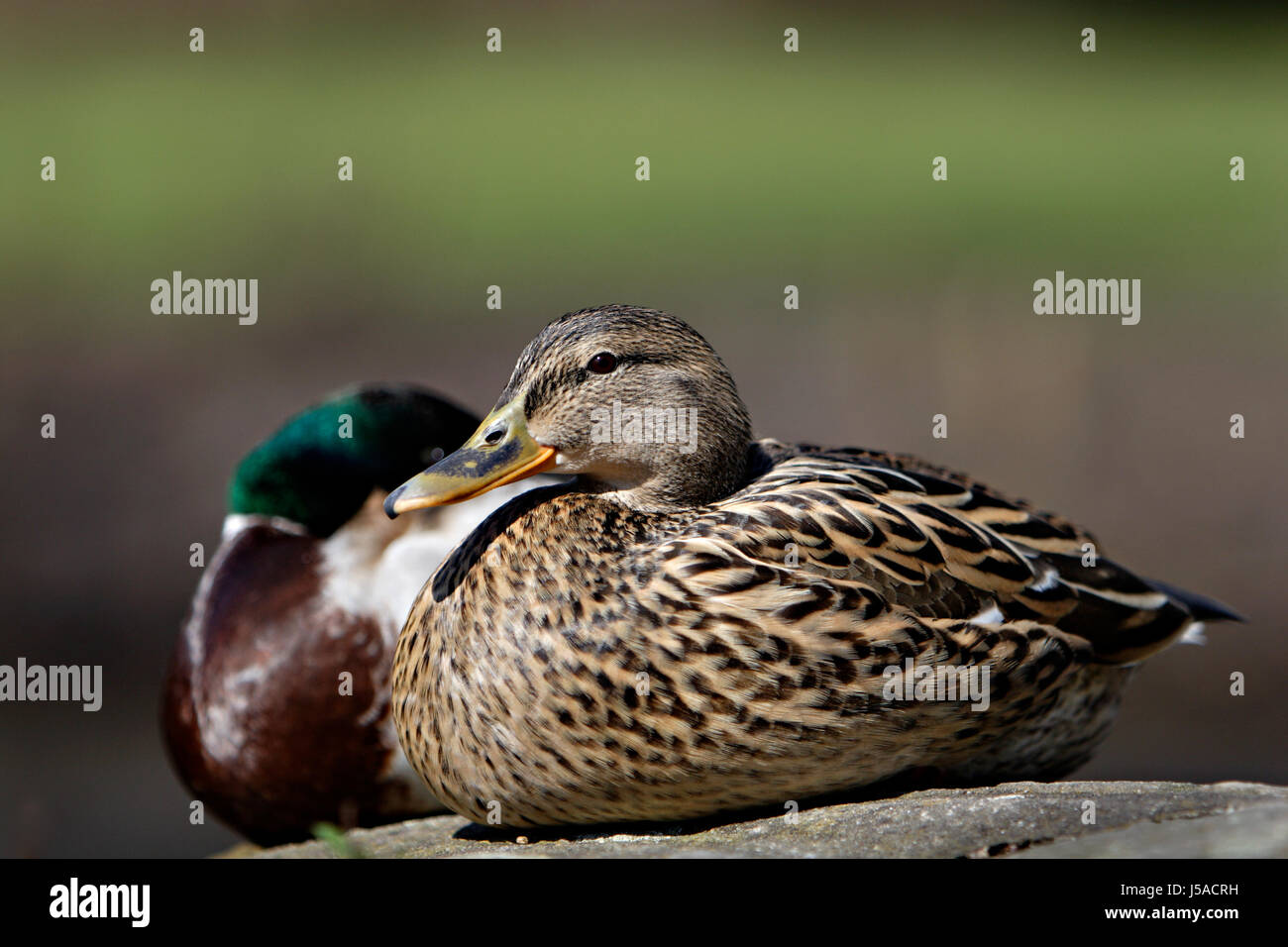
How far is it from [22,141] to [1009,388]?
997cm

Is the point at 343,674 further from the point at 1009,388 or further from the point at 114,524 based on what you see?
the point at 1009,388

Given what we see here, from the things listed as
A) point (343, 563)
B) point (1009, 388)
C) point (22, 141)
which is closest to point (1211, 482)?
point (1009, 388)

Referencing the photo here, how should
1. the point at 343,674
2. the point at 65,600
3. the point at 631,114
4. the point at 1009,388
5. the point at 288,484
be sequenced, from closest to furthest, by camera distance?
the point at 343,674 < the point at 288,484 < the point at 65,600 < the point at 1009,388 < the point at 631,114

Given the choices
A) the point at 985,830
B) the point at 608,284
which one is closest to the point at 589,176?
the point at 608,284

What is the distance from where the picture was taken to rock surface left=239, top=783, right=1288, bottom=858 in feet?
8.92

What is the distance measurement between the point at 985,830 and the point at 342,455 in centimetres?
323

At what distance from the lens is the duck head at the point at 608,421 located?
3309mm

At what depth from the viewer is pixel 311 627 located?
506cm

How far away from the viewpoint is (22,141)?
575 inches

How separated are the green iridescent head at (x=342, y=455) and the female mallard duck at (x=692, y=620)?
1991 mm
